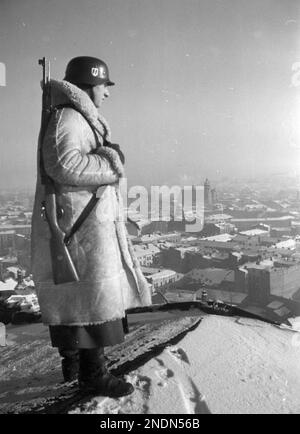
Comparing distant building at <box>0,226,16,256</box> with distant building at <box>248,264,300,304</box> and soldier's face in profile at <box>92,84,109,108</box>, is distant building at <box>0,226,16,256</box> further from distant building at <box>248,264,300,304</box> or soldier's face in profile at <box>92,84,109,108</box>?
soldier's face in profile at <box>92,84,109,108</box>

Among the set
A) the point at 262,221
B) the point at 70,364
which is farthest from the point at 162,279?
the point at 262,221

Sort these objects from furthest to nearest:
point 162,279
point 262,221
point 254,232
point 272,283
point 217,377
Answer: point 262,221 → point 254,232 → point 162,279 → point 272,283 → point 217,377

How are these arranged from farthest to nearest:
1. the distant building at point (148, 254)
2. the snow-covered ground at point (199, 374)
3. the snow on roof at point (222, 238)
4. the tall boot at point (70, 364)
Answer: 1. the snow on roof at point (222, 238)
2. the distant building at point (148, 254)
3. the tall boot at point (70, 364)
4. the snow-covered ground at point (199, 374)

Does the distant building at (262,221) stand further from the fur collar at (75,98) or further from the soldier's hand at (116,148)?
the fur collar at (75,98)

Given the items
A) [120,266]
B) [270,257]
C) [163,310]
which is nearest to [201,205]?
[270,257]

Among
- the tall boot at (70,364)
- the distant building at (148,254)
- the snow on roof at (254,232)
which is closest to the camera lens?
the tall boot at (70,364)

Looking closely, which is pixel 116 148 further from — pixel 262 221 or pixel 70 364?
pixel 262 221

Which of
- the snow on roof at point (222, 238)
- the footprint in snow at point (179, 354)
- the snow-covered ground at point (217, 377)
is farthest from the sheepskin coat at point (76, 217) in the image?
the snow on roof at point (222, 238)

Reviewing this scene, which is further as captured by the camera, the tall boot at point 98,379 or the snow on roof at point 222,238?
the snow on roof at point 222,238
